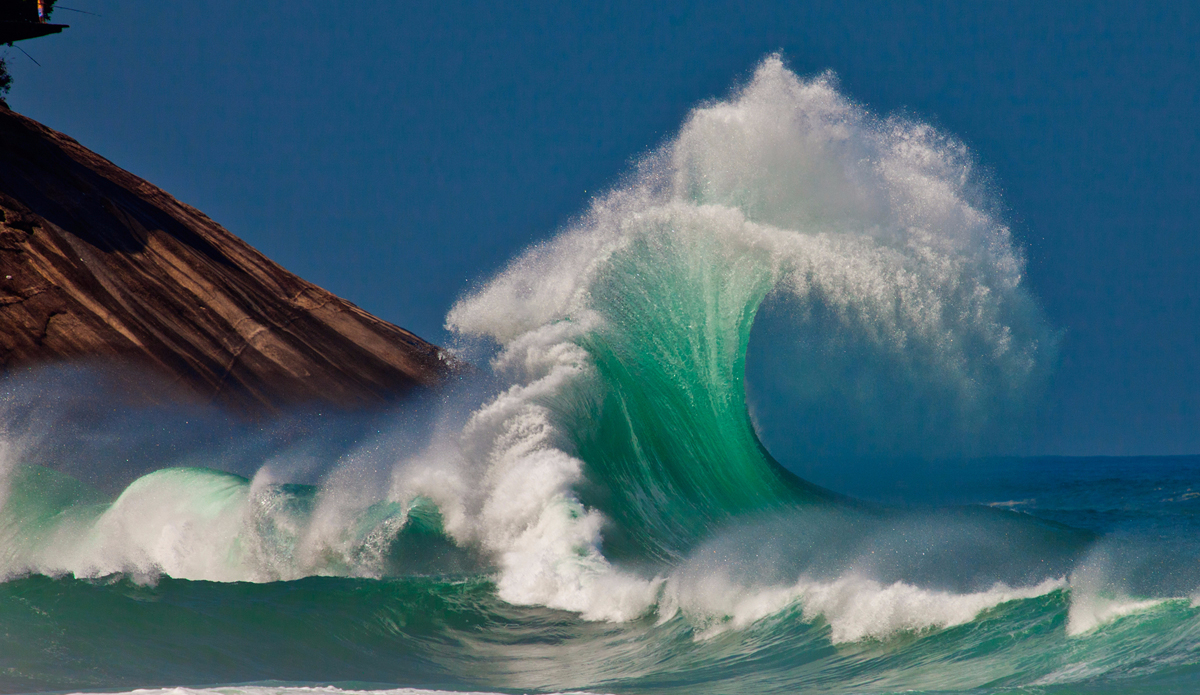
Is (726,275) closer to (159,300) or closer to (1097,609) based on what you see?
(1097,609)

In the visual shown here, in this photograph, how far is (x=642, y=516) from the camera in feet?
27.5

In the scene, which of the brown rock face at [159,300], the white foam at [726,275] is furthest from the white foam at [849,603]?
the brown rock face at [159,300]

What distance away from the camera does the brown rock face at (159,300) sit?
13.7 metres

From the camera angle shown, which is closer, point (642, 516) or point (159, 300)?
point (642, 516)

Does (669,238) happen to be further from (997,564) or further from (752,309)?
(997,564)

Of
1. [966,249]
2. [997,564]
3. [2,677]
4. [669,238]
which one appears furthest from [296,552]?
[966,249]

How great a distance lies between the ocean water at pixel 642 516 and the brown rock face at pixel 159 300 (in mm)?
1159

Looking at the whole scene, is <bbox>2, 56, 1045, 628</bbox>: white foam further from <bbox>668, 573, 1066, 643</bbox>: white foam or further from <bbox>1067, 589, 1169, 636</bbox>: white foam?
<bbox>1067, 589, 1169, 636</bbox>: white foam

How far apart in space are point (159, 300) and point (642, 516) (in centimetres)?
1071

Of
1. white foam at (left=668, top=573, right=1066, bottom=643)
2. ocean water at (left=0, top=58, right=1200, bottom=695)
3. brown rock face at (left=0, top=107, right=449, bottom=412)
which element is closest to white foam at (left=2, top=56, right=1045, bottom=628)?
ocean water at (left=0, top=58, right=1200, bottom=695)

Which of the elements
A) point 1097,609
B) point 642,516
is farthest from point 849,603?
point 642,516

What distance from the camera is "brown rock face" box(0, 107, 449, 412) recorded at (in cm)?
1368

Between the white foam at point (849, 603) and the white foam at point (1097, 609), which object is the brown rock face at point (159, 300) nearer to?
the white foam at point (849, 603)

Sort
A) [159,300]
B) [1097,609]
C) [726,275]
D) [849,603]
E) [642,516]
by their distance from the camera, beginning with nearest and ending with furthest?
[1097,609], [849,603], [642,516], [726,275], [159,300]
